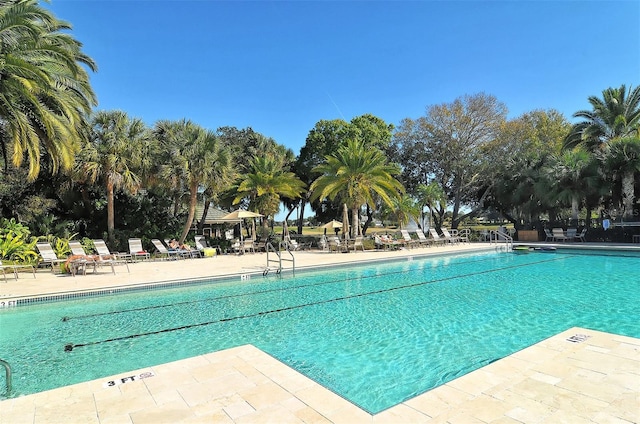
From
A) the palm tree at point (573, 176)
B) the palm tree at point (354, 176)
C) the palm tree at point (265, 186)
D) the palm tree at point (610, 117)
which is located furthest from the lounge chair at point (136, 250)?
the palm tree at point (610, 117)

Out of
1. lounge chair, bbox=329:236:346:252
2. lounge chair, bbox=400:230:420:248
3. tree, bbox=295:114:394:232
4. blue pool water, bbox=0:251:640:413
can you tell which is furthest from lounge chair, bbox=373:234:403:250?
blue pool water, bbox=0:251:640:413

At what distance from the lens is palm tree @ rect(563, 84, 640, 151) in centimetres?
2330

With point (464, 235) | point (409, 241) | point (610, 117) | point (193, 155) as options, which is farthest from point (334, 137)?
point (610, 117)

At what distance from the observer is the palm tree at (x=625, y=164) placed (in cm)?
2047

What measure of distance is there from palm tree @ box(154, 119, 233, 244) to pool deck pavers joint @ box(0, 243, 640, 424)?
1469 centimetres

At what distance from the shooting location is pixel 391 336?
6.22 meters

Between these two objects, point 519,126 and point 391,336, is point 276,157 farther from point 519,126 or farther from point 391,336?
point 391,336

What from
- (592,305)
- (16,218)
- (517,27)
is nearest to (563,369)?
(592,305)

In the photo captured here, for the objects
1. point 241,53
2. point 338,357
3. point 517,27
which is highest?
point 241,53

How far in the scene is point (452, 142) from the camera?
3138 centimetres

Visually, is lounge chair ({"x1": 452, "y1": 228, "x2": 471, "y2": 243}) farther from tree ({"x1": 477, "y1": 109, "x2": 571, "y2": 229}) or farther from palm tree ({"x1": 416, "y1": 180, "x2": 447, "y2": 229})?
tree ({"x1": 477, "y1": 109, "x2": 571, "y2": 229})

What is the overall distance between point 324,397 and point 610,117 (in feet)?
92.2

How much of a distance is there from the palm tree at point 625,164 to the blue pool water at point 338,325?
12746 mm

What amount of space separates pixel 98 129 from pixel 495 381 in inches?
733
